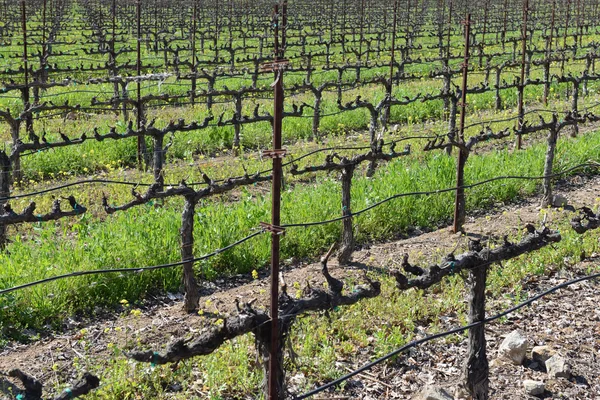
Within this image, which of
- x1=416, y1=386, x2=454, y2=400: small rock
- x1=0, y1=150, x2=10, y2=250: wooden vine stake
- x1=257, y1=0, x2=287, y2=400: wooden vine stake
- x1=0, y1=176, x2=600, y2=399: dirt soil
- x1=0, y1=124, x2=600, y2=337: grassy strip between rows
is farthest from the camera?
x1=0, y1=150, x2=10, y2=250: wooden vine stake

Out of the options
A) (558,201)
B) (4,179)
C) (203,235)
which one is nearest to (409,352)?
(203,235)

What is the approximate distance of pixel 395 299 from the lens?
6340 mm

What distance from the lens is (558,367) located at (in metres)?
5.23

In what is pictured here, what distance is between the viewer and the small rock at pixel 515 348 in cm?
536

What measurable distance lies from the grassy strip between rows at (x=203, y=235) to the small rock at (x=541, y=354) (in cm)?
280

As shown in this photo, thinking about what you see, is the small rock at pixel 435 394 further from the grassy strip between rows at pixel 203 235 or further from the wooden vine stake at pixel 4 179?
the wooden vine stake at pixel 4 179

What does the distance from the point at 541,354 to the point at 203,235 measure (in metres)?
3.48

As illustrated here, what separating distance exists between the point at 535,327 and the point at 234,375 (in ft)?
8.51

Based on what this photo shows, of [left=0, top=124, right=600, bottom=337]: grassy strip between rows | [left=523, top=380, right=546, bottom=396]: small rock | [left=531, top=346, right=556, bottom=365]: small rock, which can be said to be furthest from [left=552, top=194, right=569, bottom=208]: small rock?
[left=523, top=380, right=546, bottom=396]: small rock

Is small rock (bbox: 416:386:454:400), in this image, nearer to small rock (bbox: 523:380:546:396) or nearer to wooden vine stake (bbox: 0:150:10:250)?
small rock (bbox: 523:380:546:396)

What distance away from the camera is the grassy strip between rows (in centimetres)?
620

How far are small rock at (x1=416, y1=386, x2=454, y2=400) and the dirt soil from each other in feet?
0.82

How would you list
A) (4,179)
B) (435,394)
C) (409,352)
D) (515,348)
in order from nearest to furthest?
(435,394), (515,348), (409,352), (4,179)

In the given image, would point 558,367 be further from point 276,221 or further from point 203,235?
point 203,235
